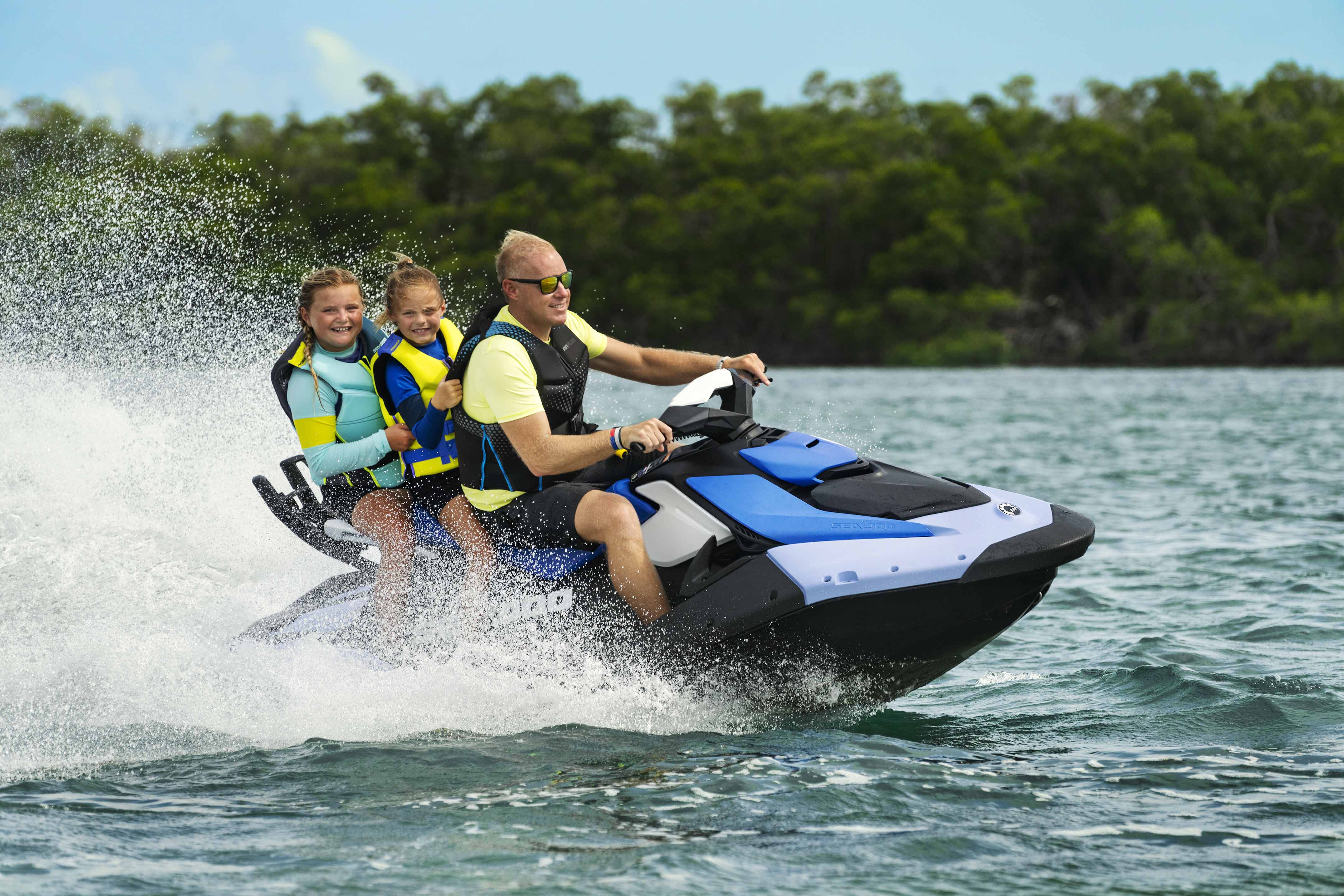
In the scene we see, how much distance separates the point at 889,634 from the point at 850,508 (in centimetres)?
37

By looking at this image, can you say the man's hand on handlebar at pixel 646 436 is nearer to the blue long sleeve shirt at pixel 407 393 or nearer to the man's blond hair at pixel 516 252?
the man's blond hair at pixel 516 252

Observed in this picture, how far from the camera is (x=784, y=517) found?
12.2ft

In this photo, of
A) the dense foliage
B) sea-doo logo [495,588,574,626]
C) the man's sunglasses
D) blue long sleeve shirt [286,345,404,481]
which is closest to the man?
the man's sunglasses

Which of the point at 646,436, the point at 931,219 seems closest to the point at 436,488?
the point at 646,436

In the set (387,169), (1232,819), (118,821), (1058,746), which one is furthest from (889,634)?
(387,169)

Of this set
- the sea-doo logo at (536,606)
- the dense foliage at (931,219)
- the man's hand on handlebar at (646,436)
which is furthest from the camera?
the dense foliage at (931,219)

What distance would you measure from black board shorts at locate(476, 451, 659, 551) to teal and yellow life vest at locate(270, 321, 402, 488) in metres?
0.43

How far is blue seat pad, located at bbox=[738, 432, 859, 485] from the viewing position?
379cm

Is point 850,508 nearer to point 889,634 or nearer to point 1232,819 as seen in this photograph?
point 889,634

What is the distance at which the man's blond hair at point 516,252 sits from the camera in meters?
3.72

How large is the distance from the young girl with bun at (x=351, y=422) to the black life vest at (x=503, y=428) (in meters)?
0.30

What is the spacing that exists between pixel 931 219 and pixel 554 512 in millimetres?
52352

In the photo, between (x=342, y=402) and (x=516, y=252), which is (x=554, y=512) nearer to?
(x=516, y=252)

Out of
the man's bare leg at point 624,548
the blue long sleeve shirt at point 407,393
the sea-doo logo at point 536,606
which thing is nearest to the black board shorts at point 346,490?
the blue long sleeve shirt at point 407,393
